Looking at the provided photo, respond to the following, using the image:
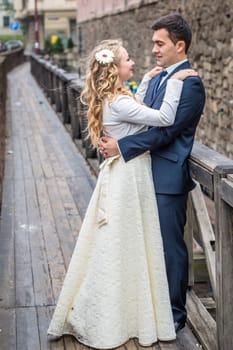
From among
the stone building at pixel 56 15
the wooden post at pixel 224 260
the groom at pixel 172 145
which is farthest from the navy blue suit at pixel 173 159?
the stone building at pixel 56 15

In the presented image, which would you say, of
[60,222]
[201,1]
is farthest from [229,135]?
[60,222]

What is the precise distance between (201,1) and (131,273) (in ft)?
33.7

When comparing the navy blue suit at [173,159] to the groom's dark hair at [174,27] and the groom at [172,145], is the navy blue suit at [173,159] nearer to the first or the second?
the groom at [172,145]

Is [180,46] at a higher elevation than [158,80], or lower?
higher

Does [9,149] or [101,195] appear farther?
[9,149]

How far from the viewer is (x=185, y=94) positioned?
4020mm

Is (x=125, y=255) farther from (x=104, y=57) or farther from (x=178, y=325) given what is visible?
(x=104, y=57)

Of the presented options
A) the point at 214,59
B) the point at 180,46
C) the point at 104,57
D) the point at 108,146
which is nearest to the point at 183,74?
the point at 180,46

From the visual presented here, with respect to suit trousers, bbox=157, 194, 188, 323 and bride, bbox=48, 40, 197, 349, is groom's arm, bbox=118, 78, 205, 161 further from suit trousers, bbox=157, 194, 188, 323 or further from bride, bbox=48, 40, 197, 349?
suit trousers, bbox=157, 194, 188, 323

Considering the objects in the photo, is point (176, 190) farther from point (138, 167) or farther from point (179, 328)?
point (179, 328)

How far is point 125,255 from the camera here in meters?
4.14

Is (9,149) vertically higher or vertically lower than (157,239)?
lower

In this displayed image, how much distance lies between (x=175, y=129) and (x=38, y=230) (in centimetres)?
316

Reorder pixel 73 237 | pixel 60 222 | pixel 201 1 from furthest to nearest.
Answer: pixel 201 1
pixel 60 222
pixel 73 237
